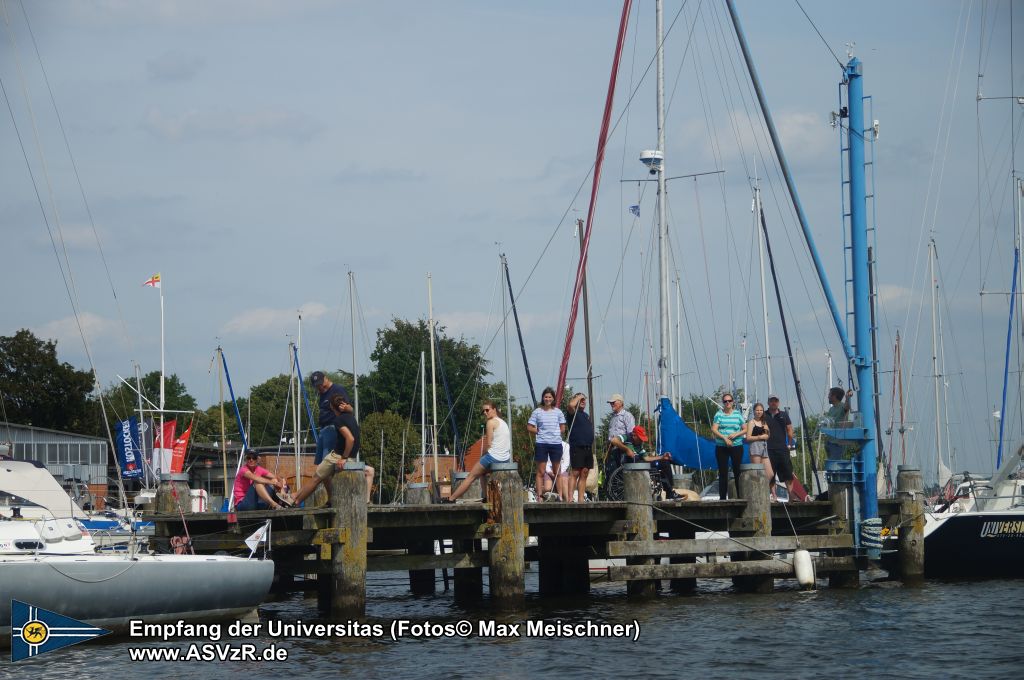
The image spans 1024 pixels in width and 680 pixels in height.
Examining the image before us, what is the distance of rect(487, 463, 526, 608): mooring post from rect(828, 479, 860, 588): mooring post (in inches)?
247

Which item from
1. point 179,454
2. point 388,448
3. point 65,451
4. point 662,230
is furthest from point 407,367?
point 662,230

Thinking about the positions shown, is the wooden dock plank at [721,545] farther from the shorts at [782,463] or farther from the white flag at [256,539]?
the white flag at [256,539]

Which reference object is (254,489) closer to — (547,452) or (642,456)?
(547,452)

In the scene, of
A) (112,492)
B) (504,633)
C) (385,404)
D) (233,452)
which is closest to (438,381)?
(385,404)

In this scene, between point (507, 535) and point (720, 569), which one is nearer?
point (507, 535)

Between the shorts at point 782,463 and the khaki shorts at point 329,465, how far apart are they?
8518 mm

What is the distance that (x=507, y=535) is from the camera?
1842 centimetres

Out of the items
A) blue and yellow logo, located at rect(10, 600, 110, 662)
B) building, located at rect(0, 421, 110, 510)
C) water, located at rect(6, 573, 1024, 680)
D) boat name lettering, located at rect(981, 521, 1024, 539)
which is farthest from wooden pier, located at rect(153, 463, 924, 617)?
building, located at rect(0, 421, 110, 510)

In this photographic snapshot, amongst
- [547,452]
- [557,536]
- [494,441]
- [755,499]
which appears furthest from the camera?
[557,536]

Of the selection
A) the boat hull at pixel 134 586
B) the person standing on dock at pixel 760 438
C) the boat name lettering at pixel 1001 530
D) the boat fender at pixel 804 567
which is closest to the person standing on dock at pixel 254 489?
the boat hull at pixel 134 586

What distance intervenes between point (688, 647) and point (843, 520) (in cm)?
666

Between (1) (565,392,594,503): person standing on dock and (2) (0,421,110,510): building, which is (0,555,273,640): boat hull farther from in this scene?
(2) (0,421,110,510): building

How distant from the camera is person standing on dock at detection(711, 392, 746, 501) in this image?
851 inches

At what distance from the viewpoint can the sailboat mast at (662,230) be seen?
28.5 m
